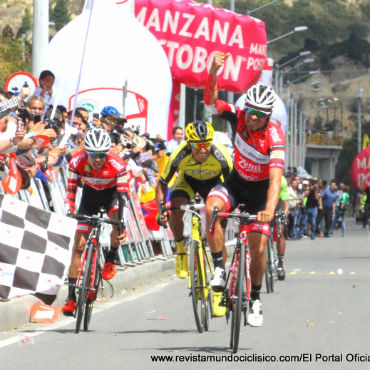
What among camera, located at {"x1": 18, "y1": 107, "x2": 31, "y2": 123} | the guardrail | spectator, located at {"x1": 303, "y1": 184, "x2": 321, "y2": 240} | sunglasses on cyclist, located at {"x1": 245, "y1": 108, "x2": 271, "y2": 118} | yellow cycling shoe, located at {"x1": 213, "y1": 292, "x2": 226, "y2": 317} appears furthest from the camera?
the guardrail

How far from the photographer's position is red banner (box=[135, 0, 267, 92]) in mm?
28703

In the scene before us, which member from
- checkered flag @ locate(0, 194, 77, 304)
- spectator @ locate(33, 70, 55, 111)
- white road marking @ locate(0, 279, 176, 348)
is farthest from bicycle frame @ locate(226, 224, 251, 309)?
spectator @ locate(33, 70, 55, 111)

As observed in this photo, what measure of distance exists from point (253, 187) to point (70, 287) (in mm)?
2220

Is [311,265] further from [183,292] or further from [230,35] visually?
[230,35]

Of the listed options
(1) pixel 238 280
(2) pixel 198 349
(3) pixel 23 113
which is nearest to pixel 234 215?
(1) pixel 238 280

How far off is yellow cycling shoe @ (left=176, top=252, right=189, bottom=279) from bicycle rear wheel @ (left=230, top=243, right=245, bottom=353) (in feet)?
7.45

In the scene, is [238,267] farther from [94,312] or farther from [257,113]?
[94,312]

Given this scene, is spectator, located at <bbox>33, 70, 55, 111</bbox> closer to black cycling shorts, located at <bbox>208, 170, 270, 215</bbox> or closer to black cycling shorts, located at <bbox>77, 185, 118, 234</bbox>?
black cycling shorts, located at <bbox>77, 185, 118, 234</bbox>

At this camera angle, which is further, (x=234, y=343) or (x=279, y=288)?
(x=279, y=288)

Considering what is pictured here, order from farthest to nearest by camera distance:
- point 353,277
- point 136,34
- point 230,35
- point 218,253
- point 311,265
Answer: point 230,35 < point 136,34 < point 311,265 < point 353,277 < point 218,253

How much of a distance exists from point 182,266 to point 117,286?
3356 millimetres

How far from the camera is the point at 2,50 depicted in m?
34.9

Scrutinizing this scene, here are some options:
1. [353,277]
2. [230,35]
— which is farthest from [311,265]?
[230,35]

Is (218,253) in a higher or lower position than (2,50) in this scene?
lower
